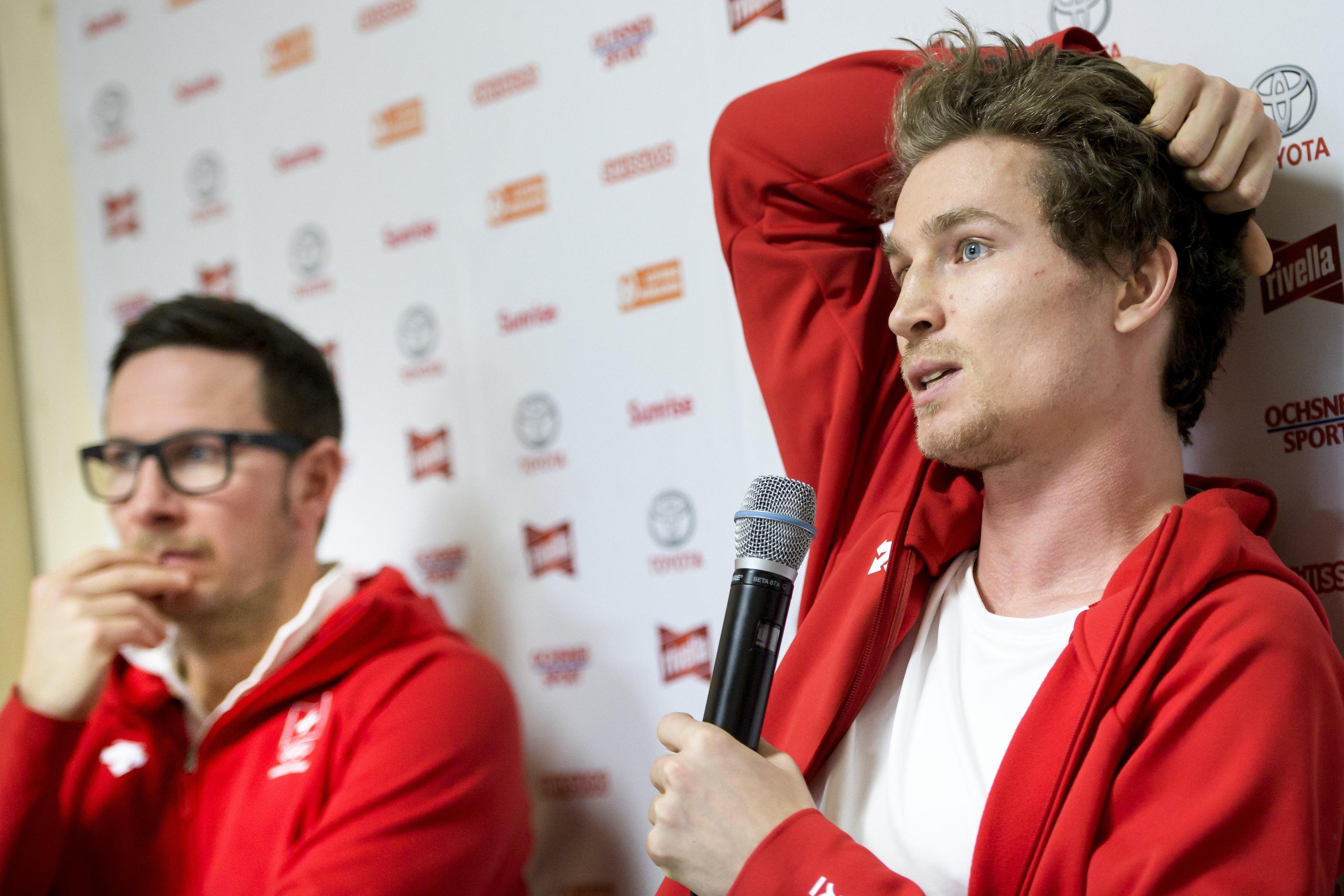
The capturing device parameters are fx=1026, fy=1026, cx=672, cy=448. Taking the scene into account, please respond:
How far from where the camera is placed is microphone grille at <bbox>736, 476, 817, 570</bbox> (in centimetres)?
89

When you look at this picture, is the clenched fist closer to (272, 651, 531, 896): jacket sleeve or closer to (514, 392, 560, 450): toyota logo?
(272, 651, 531, 896): jacket sleeve

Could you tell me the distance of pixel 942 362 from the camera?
1068mm

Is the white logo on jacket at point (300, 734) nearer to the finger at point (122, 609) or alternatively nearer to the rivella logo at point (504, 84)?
the finger at point (122, 609)

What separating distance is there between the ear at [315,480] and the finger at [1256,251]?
4.73 feet

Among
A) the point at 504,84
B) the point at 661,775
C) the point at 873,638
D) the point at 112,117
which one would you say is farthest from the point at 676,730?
the point at 112,117

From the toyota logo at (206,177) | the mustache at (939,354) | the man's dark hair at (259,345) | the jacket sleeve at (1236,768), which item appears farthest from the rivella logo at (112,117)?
the jacket sleeve at (1236,768)

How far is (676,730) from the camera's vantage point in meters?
0.90

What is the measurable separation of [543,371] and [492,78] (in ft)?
1.91

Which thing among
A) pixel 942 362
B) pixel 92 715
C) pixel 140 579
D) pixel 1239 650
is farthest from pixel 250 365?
pixel 1239 650

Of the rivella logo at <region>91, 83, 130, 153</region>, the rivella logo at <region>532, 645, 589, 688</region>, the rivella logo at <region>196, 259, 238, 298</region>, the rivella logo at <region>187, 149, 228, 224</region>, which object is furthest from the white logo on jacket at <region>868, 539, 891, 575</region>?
the rivella logo at <region>91, 83, 130, 153</region>

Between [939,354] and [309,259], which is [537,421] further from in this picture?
[939,354]

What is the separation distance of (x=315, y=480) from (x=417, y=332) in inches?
16.7

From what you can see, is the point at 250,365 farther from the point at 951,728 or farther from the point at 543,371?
the point at 951,728

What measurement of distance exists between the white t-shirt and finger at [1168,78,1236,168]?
49 centimetres
